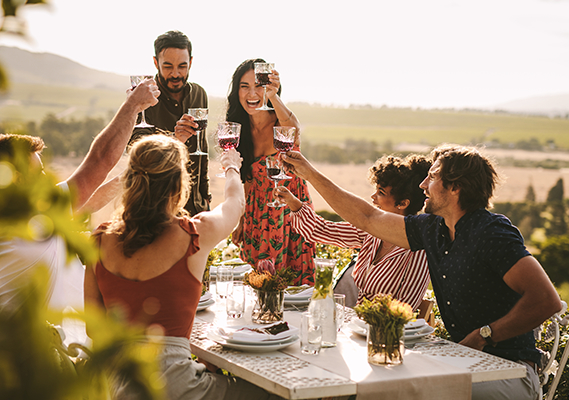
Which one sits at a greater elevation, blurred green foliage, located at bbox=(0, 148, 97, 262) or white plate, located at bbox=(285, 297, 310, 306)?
blurred green foliage, located at bbox=(0, 148, 97, 262)

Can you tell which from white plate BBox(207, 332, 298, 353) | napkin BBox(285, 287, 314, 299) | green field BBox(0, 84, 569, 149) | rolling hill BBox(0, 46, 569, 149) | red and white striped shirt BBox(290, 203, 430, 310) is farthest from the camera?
green field BBox(0, 84, 569, 149)

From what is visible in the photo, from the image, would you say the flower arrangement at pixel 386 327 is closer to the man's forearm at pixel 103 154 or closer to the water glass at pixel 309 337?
the water glass at pixel 309 337

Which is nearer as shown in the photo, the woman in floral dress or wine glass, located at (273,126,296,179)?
wine glass, located at (273,126,296,179)

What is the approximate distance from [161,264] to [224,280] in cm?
66

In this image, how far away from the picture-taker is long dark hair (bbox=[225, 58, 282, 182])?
3592 mm

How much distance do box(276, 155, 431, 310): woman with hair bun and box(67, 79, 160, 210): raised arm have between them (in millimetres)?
876

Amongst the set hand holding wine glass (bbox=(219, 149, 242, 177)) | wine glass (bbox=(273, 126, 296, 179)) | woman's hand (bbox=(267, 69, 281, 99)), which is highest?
woman's hand (bbox=(267, 69, 281, 99))

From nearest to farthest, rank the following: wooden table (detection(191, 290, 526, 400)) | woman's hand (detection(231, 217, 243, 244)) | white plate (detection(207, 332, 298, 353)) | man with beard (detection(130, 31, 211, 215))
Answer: wooden table (detection(191, 290, 526, 400))
white plate (detection(207, 332, 298, 353))
man with beard (detection(130, 31, 211, 215))
woman's hand (detection(231, 217, 243, 244))

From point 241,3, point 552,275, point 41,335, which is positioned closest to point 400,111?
point 241,3

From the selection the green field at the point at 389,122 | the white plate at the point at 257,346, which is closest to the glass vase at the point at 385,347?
the white plate at the point at 257,346

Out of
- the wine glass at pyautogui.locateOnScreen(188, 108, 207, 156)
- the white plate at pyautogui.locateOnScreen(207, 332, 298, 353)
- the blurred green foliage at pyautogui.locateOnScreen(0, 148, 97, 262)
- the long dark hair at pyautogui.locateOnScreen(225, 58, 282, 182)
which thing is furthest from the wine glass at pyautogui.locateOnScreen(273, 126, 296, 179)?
the blurred green foliage at pyautogui.locateOnScreen(0, 148, 97, 262)

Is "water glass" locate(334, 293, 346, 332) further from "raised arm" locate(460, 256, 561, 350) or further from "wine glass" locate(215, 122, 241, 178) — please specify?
"wine glass" locate(215, 122, 241, 178)

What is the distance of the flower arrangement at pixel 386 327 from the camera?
1.69m

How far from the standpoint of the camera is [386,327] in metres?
1.70
